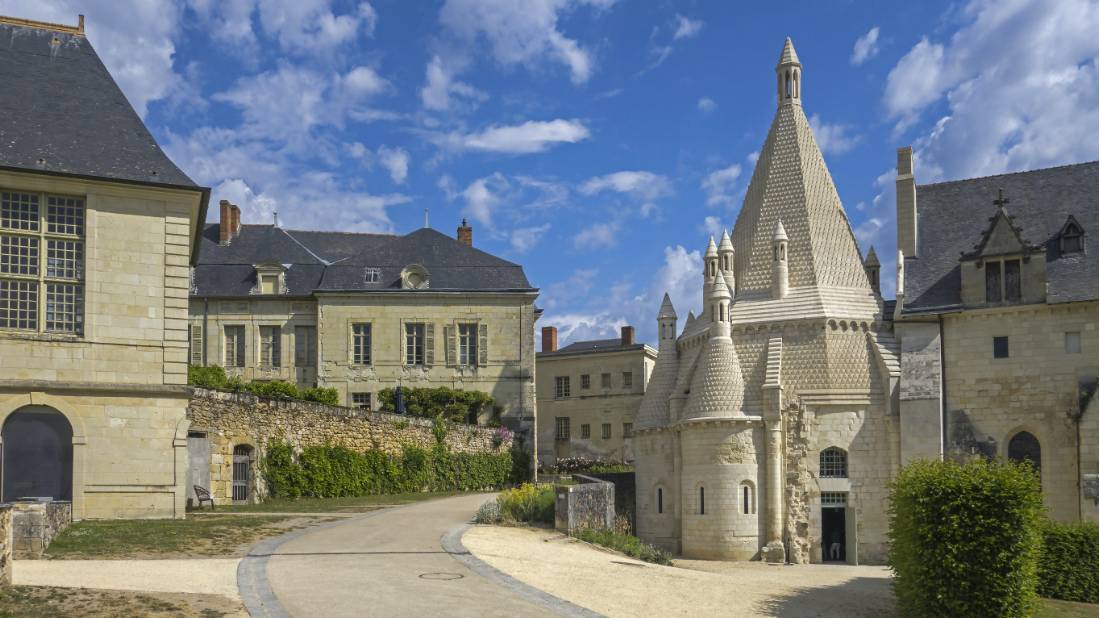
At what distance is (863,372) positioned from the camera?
1375 inches

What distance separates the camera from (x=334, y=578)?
48.7ft

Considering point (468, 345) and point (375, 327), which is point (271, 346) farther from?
point (468, 345)

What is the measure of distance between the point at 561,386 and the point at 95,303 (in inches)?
1705

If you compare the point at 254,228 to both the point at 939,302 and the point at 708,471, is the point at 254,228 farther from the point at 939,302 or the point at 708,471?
the point at 939,302

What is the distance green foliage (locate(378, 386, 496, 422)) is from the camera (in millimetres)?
43375

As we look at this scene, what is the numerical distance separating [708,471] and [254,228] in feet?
81.1

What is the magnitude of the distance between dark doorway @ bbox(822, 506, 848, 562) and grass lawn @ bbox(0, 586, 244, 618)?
2530cm

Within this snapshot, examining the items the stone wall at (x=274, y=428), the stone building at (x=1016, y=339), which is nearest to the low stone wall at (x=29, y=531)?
the stone wall at (x=274, y=428)

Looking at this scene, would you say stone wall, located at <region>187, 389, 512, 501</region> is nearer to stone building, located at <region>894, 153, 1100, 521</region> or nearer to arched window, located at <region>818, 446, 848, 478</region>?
arched window, located at <region>818, 446, 848, 478</region>

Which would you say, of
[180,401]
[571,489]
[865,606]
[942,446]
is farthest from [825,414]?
[180,401]

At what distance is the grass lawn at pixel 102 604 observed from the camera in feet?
38.8

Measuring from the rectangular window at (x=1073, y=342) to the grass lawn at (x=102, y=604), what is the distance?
89.0 feet

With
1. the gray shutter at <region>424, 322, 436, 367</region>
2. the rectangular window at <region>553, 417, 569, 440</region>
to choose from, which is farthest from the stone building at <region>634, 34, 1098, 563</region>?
the rectangular window at <region>553, 417, 569, 440</region>

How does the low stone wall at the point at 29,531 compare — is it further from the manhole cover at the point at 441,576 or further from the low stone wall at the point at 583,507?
the low stone wall at the point at 583,507
